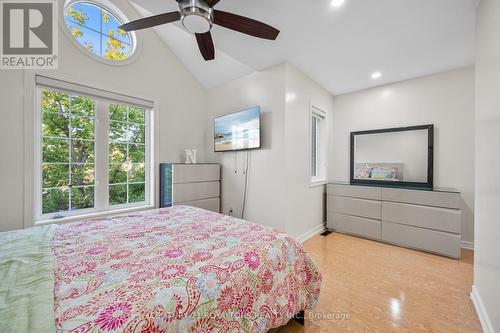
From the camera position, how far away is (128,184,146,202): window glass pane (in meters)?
3.02

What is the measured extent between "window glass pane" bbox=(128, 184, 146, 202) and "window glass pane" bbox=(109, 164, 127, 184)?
148mm

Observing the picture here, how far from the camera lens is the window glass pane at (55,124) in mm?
2353

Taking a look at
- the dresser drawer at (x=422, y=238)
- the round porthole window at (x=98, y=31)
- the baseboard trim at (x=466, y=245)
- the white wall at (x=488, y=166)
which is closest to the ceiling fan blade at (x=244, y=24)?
the white wall at (x=488, y=166)

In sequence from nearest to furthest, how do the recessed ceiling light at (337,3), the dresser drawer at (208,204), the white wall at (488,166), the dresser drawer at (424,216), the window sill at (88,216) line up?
the white wall at (488,166)
the recessed ceiling light at (337,3)
the window sill at (88,216)
the dresser drawer at (424,216)
the dresser drawer at (208,204)

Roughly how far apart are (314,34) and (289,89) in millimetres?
726

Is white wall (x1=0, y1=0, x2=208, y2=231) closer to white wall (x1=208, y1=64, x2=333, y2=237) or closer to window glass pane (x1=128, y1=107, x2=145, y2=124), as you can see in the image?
window glass pane (x1=128, y1=107, x2=145, y2=124)

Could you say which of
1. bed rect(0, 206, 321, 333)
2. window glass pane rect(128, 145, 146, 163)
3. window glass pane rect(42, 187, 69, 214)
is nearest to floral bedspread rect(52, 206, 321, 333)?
bed rect(0, 206, 321, 333)

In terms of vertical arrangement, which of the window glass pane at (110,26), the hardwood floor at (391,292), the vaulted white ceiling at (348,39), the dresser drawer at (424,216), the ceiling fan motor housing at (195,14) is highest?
the window glass pane at (110,26)

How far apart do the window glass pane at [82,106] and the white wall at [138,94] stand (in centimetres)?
27

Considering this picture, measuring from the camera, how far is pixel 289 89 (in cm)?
279

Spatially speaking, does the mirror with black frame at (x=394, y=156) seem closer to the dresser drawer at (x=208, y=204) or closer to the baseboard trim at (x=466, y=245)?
the baseboard trim at (x=466, y=245)

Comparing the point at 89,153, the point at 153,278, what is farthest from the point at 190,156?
the point at 153,278

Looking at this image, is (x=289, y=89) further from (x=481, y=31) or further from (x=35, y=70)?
(x=35, y=70)

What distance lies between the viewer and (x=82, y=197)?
2598 millimetres
